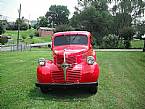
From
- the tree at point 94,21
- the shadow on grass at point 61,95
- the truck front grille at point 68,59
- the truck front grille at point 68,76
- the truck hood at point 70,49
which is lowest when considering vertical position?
the shadow on grass at point 61,95

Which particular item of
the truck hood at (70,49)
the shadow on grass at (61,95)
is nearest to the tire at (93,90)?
the shadow on grass at (61,95)

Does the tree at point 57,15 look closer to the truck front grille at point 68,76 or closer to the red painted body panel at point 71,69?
the red painted body panel at point 71,69

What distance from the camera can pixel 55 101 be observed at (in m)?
9.27

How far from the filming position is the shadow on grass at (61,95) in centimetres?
965

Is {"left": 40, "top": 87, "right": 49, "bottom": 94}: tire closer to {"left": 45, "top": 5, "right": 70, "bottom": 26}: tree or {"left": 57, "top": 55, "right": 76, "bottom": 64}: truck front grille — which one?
{"left": 57, "top": 55, "right": 76, "bottom": 64}: truck front grille

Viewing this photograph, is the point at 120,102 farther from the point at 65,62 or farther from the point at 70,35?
the point at 70,35

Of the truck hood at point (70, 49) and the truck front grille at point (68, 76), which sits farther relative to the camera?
the truck hood at point (70, 49)

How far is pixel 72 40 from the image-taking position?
11398mm

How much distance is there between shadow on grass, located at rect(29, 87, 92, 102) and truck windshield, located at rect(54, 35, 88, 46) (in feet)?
5.77

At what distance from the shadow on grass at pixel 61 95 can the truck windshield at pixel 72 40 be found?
69.2 inches

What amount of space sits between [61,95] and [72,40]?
2.22 meters

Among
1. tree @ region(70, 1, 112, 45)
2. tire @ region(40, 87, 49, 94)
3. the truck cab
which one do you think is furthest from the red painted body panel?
tree @ region(70, 1, 112, 45)

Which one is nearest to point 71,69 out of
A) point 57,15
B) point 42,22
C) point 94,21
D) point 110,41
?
point 110,41

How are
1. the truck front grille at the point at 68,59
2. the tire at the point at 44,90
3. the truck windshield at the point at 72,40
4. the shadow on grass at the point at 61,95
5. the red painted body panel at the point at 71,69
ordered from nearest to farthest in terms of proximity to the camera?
the shadow on grass at the point at 61,95 < the red painted body panel at the point at 71,69 < the truck front grille at the point at 68,59 < the tire at the point at 44,90 < the truck windshield at the point at 72,40
